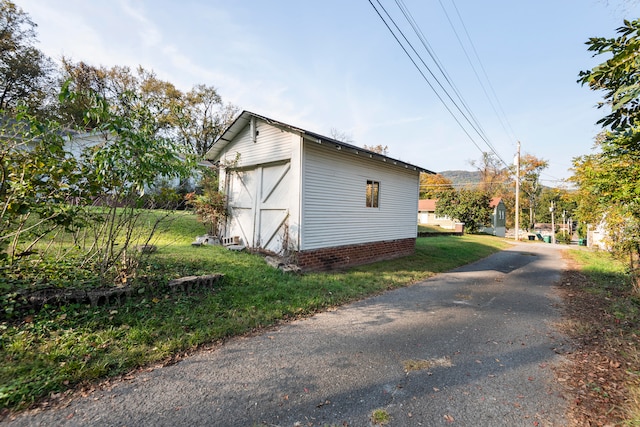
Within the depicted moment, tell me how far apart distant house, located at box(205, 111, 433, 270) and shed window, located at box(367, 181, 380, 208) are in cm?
4

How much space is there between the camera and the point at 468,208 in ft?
87.2

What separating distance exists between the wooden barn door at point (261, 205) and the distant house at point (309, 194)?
3 centimetres

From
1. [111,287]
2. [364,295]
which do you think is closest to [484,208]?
[364,295]

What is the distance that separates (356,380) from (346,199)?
6393mm

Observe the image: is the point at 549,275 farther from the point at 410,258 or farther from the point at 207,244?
the point at 207,244

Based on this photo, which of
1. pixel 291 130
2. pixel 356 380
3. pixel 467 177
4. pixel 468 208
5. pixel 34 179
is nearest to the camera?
pixel 356 380

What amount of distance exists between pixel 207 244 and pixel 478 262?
1084cm

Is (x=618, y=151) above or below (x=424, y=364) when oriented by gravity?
above

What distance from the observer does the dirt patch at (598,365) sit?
249 cm

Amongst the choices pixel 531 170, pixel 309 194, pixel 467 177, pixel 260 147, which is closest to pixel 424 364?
pixel 309 194

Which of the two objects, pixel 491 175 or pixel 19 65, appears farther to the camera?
pixel 491 175

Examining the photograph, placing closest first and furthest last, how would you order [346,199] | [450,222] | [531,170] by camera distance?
[346,199] → [450,222] → [531,170]

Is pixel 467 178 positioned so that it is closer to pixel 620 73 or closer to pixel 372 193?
pixel 372 193

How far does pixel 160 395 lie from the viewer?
8.32 ft
